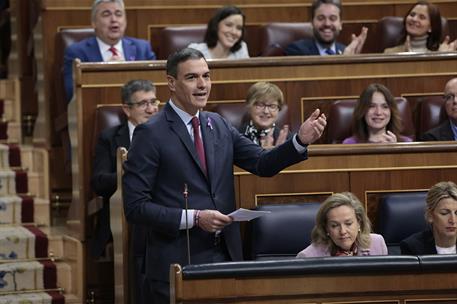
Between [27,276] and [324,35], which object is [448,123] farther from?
[27,276]

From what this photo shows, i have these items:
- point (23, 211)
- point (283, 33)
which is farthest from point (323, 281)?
point (283, 33)

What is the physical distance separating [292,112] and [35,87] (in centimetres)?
93

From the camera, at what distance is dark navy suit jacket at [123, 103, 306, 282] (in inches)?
89.9

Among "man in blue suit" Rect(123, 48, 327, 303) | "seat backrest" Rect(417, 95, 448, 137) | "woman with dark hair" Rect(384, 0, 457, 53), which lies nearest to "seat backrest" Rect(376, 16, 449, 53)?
"woman with dark hair" Rect(384, 0, 457, 53)

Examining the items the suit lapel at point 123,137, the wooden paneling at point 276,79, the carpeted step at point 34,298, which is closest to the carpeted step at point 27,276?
the carpeted step at point 34,298

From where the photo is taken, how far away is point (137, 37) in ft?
12.5

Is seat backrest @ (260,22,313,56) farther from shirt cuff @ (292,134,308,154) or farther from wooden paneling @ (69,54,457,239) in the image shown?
shirt cuff @ (292,134,308,154)

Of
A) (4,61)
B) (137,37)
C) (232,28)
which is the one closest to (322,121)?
(232,28)

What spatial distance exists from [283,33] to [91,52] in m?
0.63

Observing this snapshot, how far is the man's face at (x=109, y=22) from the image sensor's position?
11.3ft

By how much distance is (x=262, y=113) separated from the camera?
299 centimetres

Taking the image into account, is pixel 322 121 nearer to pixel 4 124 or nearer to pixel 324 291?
pixel 324 291

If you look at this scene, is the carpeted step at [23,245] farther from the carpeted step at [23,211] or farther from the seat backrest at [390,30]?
the seat backrest at [390,30]

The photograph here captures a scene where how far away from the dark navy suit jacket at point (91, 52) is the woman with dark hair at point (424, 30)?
0.71 metres
